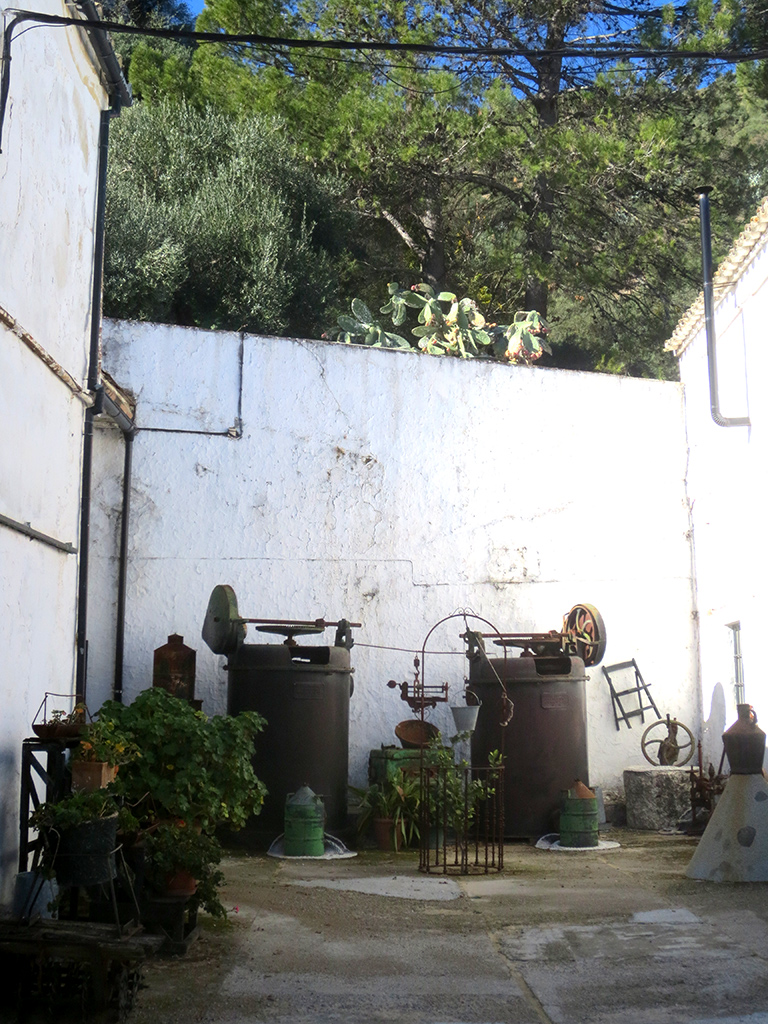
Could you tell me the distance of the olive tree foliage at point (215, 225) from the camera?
47.7 ft

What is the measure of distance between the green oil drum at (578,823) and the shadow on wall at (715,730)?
6.99 feet

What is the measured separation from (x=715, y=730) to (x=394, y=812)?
12.1 ft

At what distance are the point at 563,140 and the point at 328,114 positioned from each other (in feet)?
12.0

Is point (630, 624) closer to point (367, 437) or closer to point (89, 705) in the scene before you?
point (367, 437)

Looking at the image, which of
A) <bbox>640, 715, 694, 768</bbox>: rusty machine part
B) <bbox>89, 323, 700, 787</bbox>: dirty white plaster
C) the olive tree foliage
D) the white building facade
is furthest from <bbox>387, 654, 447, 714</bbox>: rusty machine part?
the olive tree foliage

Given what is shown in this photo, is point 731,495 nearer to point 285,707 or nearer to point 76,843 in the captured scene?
point 285,707

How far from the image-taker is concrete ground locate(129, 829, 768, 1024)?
431cm

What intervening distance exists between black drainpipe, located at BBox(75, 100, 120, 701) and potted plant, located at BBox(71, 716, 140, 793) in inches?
84.9

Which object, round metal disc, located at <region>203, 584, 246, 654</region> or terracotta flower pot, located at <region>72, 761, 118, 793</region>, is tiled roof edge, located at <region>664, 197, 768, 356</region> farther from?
terracotta flower pot, located at <region>72, 761, 118, 793</region>

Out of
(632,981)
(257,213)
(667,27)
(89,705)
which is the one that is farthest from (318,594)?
(667,27)

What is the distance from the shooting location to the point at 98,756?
5.12 m

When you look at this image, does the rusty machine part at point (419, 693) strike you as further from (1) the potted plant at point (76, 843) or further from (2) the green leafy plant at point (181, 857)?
(1) the potted plant at point (76, 843)

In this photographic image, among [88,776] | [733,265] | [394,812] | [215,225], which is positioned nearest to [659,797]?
[394,812]

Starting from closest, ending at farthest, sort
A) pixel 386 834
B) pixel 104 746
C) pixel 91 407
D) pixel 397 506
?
pixel 104 746 < pixel 91 407 < pixel 386 834 < pixel 397 506
